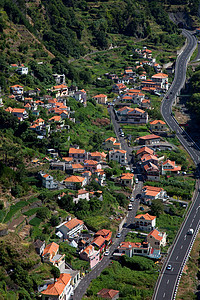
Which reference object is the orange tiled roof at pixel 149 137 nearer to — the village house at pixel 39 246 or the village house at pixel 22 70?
the village house at pixel 22 70

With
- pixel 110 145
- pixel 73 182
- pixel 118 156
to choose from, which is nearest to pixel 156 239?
pixel 73 182

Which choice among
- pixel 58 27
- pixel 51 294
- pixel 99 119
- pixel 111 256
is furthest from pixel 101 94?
pixel 51 294

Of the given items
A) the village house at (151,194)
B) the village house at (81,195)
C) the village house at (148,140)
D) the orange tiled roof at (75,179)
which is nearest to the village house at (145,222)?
the village house at (151,194)

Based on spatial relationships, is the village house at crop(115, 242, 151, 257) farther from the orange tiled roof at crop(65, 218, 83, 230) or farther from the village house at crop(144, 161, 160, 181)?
the village house at crop(144, 161, 160, 181)

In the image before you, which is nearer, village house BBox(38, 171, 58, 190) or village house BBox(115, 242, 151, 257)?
village house BBox(115, 242, 151, 257)

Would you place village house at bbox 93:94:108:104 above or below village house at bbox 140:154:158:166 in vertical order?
above

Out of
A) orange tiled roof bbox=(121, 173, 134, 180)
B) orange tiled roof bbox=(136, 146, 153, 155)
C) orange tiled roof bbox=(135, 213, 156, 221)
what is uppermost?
orange tiled roof bbox=(136, 146, 153, 155)

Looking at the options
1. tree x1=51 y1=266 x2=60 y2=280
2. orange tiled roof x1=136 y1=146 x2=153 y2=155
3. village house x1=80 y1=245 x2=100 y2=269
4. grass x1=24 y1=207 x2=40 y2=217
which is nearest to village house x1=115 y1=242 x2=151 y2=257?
village house x1=80 y1=245 x2=100 y2=269

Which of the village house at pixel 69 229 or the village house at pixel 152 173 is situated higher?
the village house at pixel 152 173
